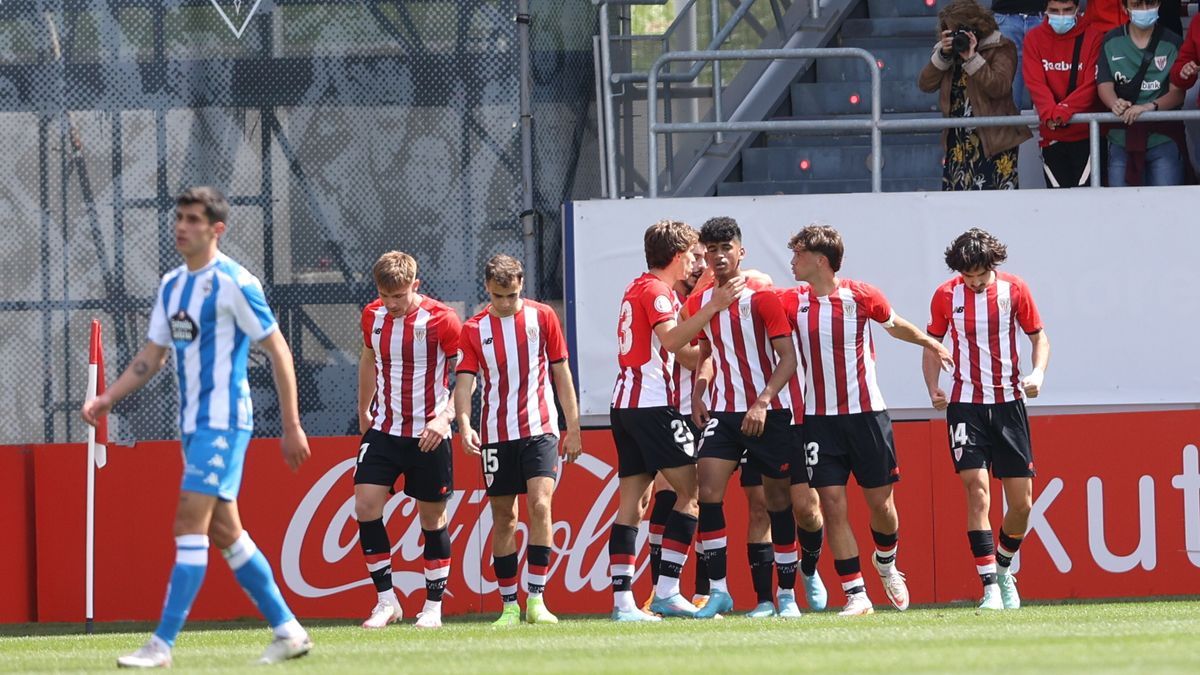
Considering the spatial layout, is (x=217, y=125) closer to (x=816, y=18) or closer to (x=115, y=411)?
(x=115, y=411)

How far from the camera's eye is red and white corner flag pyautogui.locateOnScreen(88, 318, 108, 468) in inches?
425

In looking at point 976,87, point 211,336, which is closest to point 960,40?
point 976,87

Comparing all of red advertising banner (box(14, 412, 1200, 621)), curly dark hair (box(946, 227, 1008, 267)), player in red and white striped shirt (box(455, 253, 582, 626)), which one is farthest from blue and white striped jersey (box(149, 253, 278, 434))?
red advertising banner (box(14, 412, 1200, 621))

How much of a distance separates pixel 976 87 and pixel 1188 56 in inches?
61.2

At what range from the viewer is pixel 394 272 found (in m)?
9.85

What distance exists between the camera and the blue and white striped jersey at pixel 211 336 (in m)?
7.07

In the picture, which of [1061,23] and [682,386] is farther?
[1061,23]

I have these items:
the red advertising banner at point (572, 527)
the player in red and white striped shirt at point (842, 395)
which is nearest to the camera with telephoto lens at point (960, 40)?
the red advertising banner at point (572, 527)

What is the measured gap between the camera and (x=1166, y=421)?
1158 centimetres

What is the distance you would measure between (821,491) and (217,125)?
5.38 m

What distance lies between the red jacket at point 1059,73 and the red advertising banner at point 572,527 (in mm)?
2311

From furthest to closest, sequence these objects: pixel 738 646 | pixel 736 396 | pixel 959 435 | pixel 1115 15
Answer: pixel 1115 15, pixel 959 435, pixel 736 396, pixel 738 646

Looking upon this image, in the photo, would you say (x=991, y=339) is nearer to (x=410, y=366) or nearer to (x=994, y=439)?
(x=994, y=439)

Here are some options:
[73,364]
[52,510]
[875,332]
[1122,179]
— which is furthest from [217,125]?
[1122,179]
